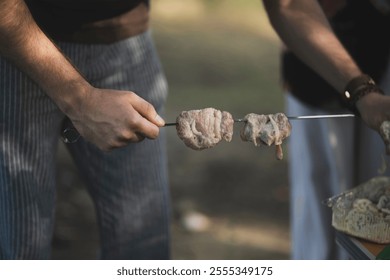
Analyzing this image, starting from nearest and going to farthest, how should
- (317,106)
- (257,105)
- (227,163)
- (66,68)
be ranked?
(66,68) < (317,106) < (227,163) < (257,105)

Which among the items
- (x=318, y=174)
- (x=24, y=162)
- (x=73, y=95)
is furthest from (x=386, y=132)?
(x=318, y=174)

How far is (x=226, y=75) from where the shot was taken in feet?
19.7

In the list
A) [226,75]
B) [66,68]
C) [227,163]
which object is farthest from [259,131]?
[226,75]

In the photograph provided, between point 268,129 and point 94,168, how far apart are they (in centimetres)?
69

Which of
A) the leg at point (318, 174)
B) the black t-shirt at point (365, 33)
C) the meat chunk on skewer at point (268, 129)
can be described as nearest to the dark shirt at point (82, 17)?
the meat chunk on skewer at point (268, 129)

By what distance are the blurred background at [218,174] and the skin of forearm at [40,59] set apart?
5.90 feet

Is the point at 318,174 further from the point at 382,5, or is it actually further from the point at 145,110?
the point at 145,110

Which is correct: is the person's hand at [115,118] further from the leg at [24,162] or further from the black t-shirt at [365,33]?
the black t-shirt at [365,33]

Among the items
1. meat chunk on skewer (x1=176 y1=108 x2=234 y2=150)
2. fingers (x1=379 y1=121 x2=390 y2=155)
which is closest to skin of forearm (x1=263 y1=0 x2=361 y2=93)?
fingers (x1=379 y1=121 x2=390 y2=155)

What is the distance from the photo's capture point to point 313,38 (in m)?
2.11

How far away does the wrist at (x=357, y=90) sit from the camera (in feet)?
6.40

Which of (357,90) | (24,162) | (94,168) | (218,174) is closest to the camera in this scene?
(357,90)

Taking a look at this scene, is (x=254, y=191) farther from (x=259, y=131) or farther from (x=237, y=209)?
(x=259, y=131)
